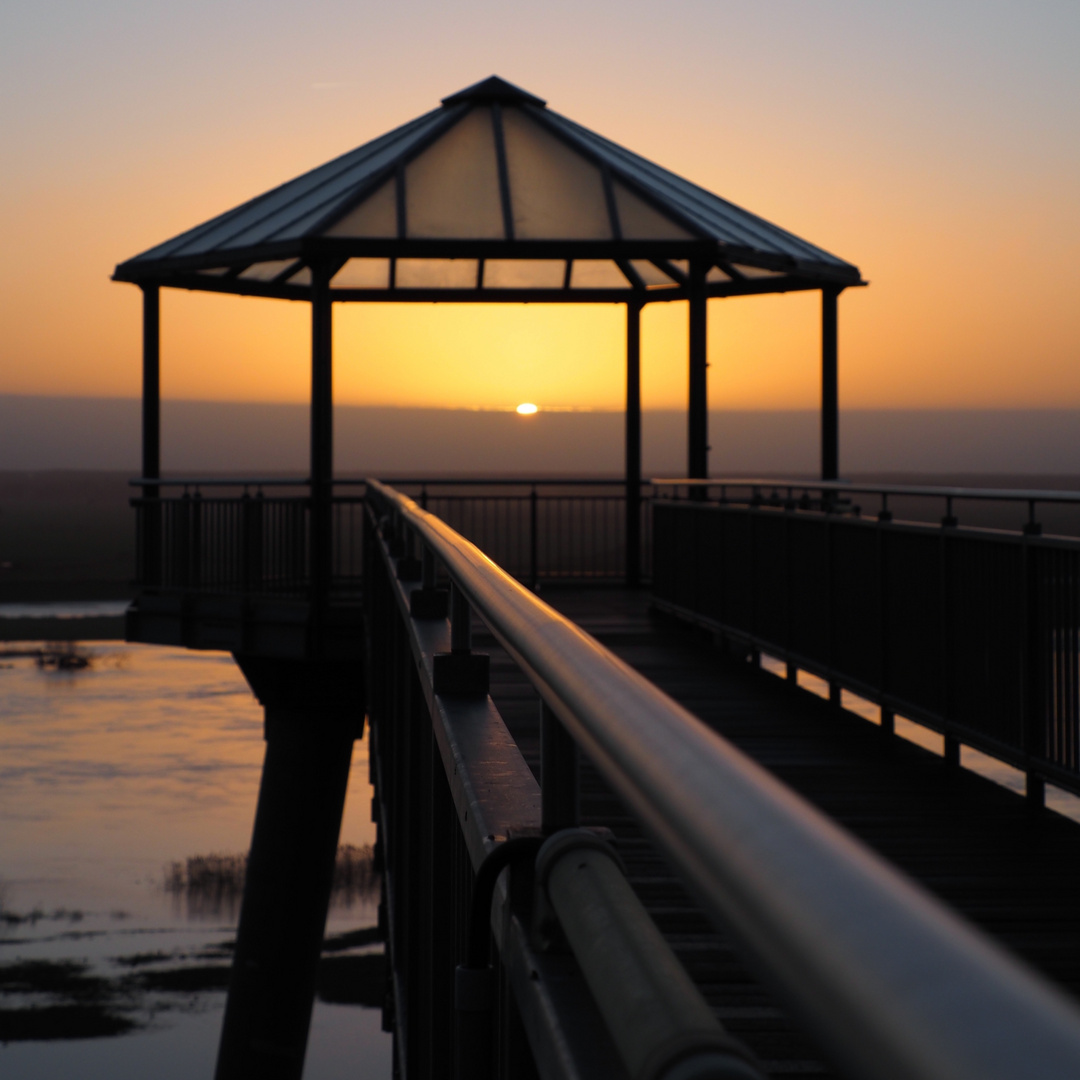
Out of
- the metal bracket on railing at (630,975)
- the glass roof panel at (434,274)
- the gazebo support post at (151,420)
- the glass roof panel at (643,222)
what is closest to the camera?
the metal bracket on railing at (630,975)

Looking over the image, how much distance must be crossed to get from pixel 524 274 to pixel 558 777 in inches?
753

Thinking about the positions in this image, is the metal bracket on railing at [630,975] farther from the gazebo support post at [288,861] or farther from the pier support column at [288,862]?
the pier support column at [288,862]

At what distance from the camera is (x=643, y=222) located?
15461 mm

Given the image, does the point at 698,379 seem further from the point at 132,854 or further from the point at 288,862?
the point at 132,854

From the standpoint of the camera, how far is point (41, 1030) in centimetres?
8081

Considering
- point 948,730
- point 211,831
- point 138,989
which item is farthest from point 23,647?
point 948,730

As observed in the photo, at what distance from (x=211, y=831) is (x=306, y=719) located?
10775cm

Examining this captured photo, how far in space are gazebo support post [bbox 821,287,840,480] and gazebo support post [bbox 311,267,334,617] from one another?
6088 mm

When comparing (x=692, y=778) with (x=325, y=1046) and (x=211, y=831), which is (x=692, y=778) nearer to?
(x=325, y=1046)

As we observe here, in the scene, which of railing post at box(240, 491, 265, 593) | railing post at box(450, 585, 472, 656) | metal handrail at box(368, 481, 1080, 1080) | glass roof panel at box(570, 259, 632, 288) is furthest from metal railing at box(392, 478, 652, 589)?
metal handrail at box(368, 481, 1080, 1080)

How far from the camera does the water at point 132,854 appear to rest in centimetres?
8006

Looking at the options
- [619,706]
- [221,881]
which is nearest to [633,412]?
[619,706]

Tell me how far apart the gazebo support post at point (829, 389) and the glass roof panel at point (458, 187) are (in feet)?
14.5

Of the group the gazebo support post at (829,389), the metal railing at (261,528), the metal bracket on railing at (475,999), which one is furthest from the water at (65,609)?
the metal bracket on railing at (475,999)
